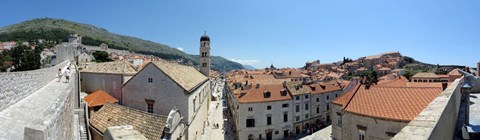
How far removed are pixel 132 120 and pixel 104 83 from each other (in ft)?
27.2

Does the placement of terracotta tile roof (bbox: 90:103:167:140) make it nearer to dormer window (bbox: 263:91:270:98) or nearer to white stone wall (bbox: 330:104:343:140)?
white stone wall (bbox: 330:104:343:140)

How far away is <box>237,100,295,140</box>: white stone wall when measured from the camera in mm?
28062

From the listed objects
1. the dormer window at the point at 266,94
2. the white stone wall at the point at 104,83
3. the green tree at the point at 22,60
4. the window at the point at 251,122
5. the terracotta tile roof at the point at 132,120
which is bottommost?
the window at the point at 251,122

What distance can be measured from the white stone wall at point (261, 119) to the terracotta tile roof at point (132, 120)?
16.2 m

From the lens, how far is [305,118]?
110ft

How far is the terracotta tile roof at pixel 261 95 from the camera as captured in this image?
2862 cm

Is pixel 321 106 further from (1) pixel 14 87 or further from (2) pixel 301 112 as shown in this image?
(1) pixel 14 87

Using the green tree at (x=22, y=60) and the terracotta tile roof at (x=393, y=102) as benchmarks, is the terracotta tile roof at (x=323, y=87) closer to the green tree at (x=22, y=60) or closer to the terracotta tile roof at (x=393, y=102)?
the terracotta tile roof at (x=393, y=102)

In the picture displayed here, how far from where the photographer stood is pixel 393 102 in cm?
1417

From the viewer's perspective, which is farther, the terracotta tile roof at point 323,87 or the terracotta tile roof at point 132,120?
the terracotta tile roof at point 323,87

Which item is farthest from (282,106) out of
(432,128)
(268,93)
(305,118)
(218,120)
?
(432,128)

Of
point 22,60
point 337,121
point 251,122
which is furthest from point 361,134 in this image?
point 22,60

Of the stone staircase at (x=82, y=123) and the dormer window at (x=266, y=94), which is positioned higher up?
the stone staircase at (x=82, y=123)

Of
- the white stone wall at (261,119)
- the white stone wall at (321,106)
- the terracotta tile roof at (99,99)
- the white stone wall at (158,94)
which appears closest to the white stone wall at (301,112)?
the white stone wall at (321,106)
